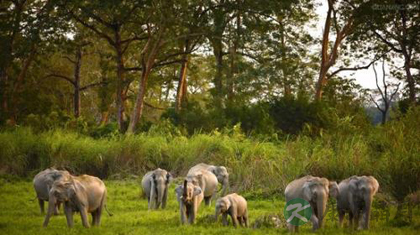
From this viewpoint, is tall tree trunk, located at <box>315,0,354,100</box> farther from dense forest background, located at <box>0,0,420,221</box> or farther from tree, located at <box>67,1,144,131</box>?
tree, located at <box>67,1,144,131</box>

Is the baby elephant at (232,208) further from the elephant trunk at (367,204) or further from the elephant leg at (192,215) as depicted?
the elephant trunk at (367,204)

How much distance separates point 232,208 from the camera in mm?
12039

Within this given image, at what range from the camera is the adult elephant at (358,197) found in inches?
445

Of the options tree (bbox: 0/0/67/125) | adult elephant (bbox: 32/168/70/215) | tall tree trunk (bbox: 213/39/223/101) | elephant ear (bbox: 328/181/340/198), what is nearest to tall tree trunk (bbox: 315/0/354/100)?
tall tree trunk (bbox: 213/39/223/101)

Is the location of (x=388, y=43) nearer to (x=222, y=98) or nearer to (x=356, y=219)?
(x=222, y=98)

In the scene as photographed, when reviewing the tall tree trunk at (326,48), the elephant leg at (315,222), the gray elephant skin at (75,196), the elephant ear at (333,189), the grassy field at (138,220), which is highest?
the tall tree trunk at (326,48)

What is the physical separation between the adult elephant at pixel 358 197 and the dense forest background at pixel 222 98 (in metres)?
3.61

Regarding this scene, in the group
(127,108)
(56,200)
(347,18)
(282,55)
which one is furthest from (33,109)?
(56,200)

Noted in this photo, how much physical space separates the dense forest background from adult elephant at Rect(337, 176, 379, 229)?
361cm

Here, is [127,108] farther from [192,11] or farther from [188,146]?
[188,146]

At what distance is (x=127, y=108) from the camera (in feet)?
173

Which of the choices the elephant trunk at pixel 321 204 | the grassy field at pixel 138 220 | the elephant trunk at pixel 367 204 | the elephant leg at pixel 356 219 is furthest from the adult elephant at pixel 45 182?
the elephant trunk at pixel 367 204

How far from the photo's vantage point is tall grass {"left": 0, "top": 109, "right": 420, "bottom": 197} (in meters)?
16.2

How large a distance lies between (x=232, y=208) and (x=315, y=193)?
1.79 meters
